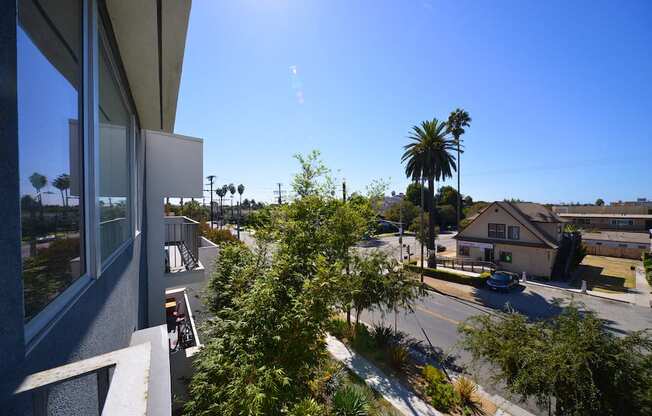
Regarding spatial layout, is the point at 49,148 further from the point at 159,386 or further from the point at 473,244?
the point at 473,244

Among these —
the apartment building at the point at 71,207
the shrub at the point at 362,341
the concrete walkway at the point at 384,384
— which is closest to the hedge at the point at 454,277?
the shrub at the point at 362,341

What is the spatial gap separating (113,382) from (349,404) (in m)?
7.27

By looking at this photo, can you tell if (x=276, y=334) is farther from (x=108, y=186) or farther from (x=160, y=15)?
(x=160, y=15)

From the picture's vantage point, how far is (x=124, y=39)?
3182 mm

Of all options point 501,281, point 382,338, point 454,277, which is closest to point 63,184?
point 382,338

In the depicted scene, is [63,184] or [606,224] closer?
[63,184]

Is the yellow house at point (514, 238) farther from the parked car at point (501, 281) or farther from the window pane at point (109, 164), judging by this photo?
the window pane at point (109, 164)

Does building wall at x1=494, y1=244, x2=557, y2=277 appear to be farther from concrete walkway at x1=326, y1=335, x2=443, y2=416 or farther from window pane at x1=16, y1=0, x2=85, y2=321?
window pane at x1=16, y1=0, x2=85, y2=321

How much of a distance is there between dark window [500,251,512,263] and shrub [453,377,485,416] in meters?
18.7

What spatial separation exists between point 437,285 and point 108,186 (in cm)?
2085

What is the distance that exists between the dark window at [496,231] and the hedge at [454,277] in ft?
18.6

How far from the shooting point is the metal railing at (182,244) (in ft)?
30.9

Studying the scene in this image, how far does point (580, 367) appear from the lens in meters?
5.10

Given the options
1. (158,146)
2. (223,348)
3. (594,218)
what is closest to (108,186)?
(223,348)
